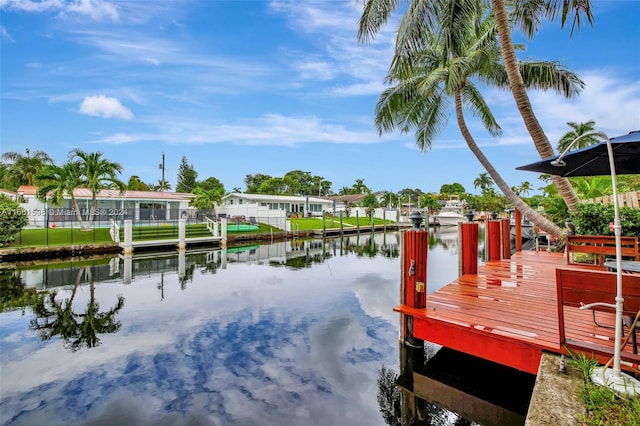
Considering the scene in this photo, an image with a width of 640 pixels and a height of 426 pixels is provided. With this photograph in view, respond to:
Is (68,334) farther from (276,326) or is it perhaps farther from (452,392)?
(452,392)

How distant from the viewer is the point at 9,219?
13.4 meters

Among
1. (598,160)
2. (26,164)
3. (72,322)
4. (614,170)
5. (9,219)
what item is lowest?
(72,322)

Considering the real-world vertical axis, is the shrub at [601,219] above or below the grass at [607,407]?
above

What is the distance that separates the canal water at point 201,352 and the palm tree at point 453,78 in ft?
19.7

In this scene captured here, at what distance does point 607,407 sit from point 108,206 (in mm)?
33304

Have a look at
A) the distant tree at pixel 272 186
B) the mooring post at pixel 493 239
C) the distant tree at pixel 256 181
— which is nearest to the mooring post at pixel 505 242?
the mooring post at pixel 493 239

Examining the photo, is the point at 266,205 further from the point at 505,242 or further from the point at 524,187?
the point at 524,187

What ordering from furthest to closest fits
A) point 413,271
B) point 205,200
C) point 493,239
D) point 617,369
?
point 205,200 → point 493,239 → point 413,271 → point 617,369

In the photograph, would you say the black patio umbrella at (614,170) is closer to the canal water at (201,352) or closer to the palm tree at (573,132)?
the canal water at (201,352)

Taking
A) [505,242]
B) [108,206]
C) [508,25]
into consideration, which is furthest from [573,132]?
[108,206]

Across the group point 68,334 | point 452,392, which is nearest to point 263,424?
point 452,392

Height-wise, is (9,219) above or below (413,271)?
above

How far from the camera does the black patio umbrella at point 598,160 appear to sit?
93.8 inches

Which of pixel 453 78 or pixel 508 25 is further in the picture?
pixel 453 78
